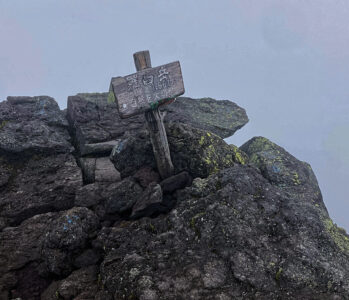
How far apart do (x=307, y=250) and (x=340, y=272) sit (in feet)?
2.50

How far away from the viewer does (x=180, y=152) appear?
10.1 metres

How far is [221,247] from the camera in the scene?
6.24 metres

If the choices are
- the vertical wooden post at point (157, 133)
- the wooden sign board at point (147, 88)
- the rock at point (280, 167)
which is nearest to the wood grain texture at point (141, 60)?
the vertical wooden post at point (157, 133)

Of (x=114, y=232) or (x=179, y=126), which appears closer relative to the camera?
(x=114, y=232)

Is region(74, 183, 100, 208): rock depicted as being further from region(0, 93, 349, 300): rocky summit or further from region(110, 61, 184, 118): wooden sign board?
region(110, 61, 184, 118): wooden sign board

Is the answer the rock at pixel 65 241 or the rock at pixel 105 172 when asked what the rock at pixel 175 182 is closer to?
the rock at pixel 105 172

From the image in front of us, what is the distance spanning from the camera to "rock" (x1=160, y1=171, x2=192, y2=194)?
9000mm

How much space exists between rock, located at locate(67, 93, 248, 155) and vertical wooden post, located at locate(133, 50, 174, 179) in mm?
3661

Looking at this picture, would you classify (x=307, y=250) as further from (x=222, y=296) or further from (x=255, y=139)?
(x=255, y=139)

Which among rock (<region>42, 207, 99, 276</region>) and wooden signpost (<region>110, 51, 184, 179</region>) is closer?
rock (<region>42, 207, 99, 276</region>)

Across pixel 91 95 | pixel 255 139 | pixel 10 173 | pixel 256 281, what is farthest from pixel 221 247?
pixel 91 95

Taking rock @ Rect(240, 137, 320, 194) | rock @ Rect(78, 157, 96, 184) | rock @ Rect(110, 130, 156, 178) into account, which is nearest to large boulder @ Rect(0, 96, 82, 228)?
rock @ Rect(78, 157, 96, 184)

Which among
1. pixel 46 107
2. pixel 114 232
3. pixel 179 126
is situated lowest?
pixel 114 232

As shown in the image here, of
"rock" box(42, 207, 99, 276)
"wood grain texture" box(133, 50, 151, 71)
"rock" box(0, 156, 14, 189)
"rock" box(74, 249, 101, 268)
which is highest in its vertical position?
"wood grain texture" box(133, 50, 151, 71)
